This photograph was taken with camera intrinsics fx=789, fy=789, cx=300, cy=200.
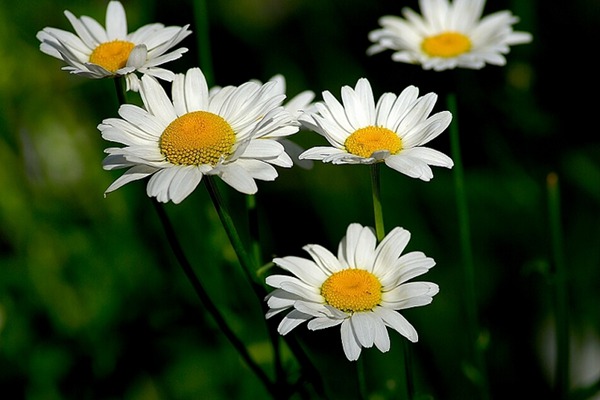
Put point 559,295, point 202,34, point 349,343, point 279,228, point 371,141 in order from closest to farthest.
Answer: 1. point 349,343
2. point 371,141
3. point 559,295
4. point 202,34
5. point 279,228

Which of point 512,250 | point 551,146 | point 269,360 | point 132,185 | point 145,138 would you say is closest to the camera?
point 145,138

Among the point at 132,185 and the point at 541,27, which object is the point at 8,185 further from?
the point at 541,27

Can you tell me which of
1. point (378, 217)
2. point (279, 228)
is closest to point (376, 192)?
point (378, 217)

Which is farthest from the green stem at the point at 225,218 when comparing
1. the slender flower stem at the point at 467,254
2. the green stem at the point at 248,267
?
the slender flower stem at the point at 467,254

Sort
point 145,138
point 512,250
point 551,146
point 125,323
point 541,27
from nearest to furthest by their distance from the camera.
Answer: point 145,138 < point 125,323 < point 512,250 < point 551,146 < point 541,27

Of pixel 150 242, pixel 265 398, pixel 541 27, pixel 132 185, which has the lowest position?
pixel 265 398

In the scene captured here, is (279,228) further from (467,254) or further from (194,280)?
(194,280)

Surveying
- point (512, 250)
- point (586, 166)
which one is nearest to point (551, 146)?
point (586, 166)

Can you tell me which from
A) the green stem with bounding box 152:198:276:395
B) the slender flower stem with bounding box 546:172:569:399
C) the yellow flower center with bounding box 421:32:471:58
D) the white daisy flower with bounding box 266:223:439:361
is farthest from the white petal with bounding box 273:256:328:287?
the yellow flower center with bounding box 421:32:471:58
